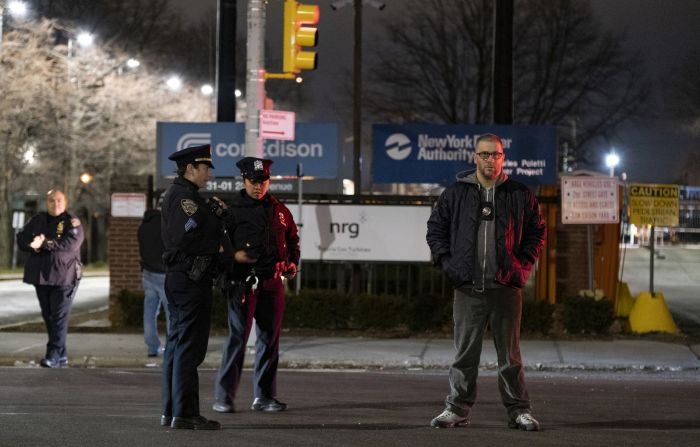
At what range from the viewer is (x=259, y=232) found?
8.77m

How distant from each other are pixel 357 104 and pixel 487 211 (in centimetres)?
1563

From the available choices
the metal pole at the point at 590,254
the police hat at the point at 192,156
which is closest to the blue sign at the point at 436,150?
the metal pole at the point at 590,254

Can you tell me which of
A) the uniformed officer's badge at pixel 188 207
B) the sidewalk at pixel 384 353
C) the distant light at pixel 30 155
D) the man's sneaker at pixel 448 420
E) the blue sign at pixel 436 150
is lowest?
the sidewalk at pixel 384 353

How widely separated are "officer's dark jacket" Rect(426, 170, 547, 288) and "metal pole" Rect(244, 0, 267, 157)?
6534mm

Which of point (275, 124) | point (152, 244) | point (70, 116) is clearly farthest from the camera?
point (70, 116)

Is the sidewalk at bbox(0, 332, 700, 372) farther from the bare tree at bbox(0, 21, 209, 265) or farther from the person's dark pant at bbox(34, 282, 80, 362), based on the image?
the bare tree at bbox(0, 21, 209, 265)

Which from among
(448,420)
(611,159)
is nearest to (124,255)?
(448,420)

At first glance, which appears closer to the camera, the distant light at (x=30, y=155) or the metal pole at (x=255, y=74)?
the metal pole at (x=255, y=74)

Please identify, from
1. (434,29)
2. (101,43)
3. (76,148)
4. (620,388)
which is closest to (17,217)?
(76,148)

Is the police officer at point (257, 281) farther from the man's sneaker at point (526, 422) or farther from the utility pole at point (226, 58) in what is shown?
the utility pole at point (226, 58)

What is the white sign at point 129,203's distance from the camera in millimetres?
17641

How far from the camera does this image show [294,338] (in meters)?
15.8

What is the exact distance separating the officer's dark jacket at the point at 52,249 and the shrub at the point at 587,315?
7.09 m

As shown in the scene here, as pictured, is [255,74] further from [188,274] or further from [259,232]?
[188,274]
